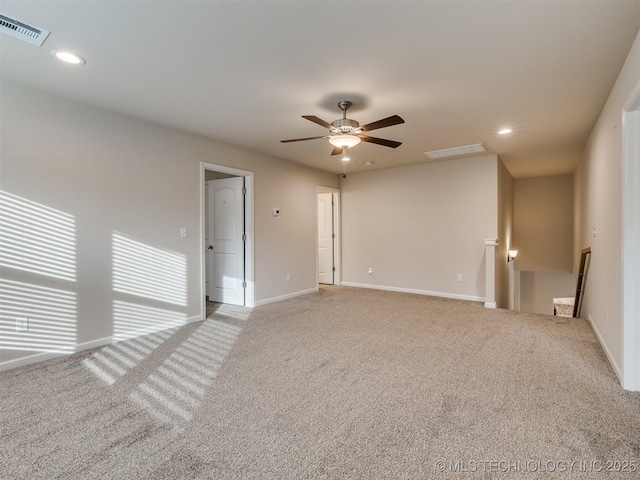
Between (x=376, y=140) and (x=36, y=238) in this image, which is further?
(x=376, y=140)

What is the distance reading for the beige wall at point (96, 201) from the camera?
116 inches

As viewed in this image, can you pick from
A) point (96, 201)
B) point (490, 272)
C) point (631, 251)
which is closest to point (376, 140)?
point (631, 251)

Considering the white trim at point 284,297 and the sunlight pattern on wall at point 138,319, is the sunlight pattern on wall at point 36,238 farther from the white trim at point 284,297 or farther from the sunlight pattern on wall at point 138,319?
the white trim at point 284,297

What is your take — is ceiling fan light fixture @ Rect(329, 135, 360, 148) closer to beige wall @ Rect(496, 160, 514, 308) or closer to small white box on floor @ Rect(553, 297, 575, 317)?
beige wall @ Rect(496, 160, 514, 308)

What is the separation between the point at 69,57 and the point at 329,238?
555cm

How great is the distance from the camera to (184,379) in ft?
8.86

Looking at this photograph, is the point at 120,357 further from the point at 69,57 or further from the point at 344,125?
the point at 344,125

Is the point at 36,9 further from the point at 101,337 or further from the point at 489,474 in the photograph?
the point at 489,474

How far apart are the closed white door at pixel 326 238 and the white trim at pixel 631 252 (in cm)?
532

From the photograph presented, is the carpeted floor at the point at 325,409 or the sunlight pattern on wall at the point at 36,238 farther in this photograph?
the sunlight pattern on wall at the point at 36,238

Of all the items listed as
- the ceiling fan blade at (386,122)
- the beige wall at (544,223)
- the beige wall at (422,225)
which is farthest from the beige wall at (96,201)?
the beige wall at (544,223)

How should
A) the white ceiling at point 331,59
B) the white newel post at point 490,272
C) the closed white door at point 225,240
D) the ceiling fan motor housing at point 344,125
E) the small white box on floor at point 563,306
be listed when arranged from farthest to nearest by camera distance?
the small white box on floor at point 563,306 → the closed white door at point 225,240 → the white newel post at point 490,272 → the ceiling fan motor housing at point 344,125 → the white ceiling at point 331,59

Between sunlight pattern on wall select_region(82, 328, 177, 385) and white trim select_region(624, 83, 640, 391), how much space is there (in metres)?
4.02

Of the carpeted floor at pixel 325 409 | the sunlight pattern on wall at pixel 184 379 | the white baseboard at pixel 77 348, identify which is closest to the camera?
the carpeted floor at pixel 325 409
